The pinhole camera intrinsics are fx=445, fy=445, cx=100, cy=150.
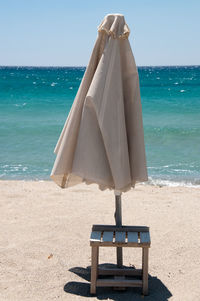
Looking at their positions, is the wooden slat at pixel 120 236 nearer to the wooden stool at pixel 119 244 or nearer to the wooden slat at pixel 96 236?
the wooden stool at pixel 119 244

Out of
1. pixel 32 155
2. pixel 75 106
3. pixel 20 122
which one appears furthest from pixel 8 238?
pixel 20 122

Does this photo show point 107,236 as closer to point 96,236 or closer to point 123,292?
point 96,236

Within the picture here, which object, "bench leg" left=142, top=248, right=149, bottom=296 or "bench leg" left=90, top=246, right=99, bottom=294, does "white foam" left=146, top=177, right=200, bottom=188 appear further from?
"bench leg" left=90, top=246, right=99, bottom=294

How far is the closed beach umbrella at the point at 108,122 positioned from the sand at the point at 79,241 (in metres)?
0.94

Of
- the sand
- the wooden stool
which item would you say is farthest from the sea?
the wooden stool

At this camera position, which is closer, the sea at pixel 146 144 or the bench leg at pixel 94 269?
the bench leg at pixel 94 269

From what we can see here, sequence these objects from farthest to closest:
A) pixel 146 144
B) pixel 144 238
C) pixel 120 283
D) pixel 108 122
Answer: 1. pixel 146 144
2. pixel 120 283
3. pixel 144 238
4. pixel 108 122

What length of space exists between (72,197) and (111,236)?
301 centimetres

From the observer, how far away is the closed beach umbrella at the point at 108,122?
3.24 metres

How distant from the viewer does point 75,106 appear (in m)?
3.36

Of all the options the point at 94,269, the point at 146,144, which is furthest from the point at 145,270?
the point at 146,144

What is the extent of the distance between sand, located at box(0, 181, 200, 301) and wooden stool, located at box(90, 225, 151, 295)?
9 centimetres

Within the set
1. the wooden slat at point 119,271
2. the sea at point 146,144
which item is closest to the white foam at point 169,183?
the sea at point 146,144

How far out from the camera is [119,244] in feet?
10.8
